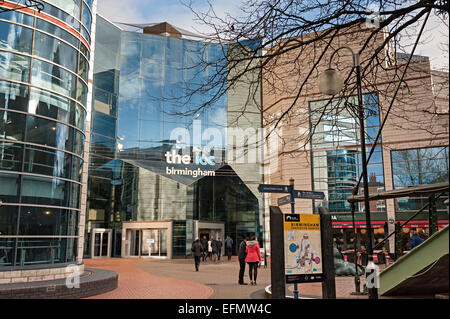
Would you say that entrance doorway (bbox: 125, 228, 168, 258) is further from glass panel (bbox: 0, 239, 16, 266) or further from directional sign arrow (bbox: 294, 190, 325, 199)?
directional sign arrow (bbox: 294, 190, 325, 199)

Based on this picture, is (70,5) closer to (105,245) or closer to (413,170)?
(105,245)

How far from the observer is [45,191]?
12742 millimetres

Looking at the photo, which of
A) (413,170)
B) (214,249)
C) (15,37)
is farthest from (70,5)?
(413,170)

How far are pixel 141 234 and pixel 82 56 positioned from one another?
22103 millimetres

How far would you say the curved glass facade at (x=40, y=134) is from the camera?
39.1 ft

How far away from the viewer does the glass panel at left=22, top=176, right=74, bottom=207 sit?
Result: 40.2ft

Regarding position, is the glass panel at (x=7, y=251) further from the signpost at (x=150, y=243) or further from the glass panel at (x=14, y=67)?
the signpost at (x=150, y=243)

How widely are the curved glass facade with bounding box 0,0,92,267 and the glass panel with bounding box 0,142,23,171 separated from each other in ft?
0.08

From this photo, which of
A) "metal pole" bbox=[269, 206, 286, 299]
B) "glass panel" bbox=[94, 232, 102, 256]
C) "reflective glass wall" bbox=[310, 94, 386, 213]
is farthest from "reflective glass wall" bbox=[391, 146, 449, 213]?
"metal pole" bbox=[269, 206, 286, 299]

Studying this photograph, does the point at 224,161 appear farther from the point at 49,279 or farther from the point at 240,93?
the point at 49,279

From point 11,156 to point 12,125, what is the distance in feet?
3.11

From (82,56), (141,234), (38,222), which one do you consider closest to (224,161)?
(141,234)

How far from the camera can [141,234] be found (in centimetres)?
3453

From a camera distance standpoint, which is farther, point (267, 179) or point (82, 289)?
point (267, 179)
